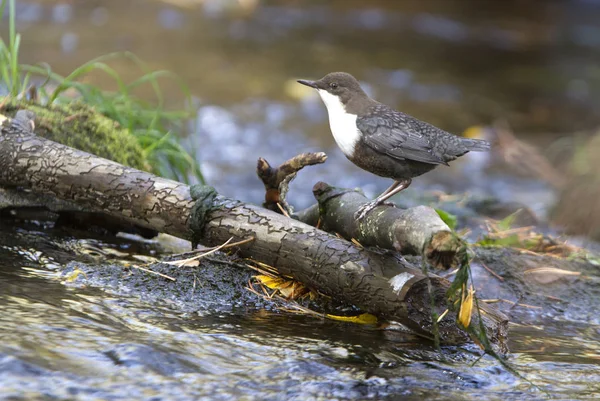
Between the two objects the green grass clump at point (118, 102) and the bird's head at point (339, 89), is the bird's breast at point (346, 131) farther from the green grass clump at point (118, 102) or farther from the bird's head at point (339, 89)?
the green grass clump at point (118, 102)

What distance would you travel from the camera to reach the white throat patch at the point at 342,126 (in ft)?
11.6

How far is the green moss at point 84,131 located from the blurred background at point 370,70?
3.98 feet

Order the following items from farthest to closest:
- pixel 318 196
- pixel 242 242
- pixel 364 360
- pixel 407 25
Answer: pixel 407 25 < pixel 318 196 < pixel 242 242 < pixel 364 360

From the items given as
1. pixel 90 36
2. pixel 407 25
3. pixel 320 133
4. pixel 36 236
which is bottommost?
pixel 36 236

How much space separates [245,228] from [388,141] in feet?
2.48

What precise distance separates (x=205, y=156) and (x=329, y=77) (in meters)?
4.61

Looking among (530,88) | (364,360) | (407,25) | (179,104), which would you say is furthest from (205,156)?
(407,25)

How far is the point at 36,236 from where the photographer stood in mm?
4008

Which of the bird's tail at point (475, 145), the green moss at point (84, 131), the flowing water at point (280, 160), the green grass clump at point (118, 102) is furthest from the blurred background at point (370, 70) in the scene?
the bird's tail at point (475, 145)

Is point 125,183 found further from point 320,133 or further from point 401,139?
point 320,133

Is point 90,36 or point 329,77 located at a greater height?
point 90,36

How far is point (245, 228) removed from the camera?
3.40m

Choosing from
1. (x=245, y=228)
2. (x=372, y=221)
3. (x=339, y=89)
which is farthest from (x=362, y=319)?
(x=339, y=89)

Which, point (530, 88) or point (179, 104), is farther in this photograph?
point (530, 88)
